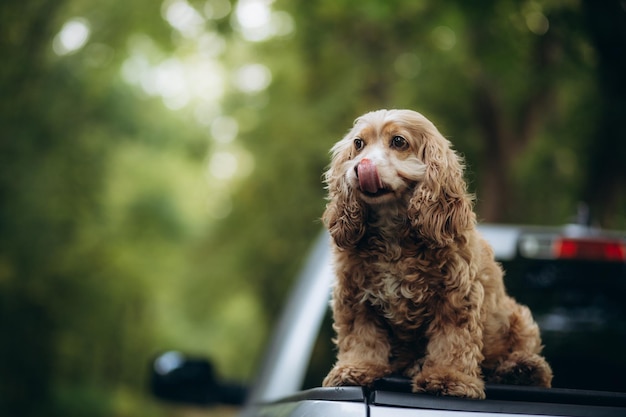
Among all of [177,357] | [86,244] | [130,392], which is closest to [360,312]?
[177,357]

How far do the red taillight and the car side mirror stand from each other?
6.35 feet

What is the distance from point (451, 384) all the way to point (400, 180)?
1.57 feet

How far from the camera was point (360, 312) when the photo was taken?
2.04m

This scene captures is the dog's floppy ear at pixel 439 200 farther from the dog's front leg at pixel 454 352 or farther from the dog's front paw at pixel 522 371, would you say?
the dog's front paw at pixel 522 371

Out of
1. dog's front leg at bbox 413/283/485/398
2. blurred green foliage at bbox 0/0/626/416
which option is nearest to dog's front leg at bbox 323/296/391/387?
dog's front leg at bbox 413/283/485/398

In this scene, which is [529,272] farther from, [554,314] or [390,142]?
[390,142]

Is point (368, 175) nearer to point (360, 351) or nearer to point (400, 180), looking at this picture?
point (400, 180)

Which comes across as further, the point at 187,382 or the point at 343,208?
the point at 187,382

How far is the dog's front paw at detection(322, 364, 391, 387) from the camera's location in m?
1.98

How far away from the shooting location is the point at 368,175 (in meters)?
1.81

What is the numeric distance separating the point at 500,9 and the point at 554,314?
6.41m

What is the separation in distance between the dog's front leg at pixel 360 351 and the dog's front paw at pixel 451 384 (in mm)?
133

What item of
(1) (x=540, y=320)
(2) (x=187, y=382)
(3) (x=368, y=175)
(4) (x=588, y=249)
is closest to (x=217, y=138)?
(2) (x=187, y=382)

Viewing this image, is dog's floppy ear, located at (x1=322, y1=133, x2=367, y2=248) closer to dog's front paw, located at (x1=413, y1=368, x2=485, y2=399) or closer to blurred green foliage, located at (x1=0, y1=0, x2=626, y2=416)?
dog's front paw, located at (x1=413, y1=368, x2=485, y2=399)
